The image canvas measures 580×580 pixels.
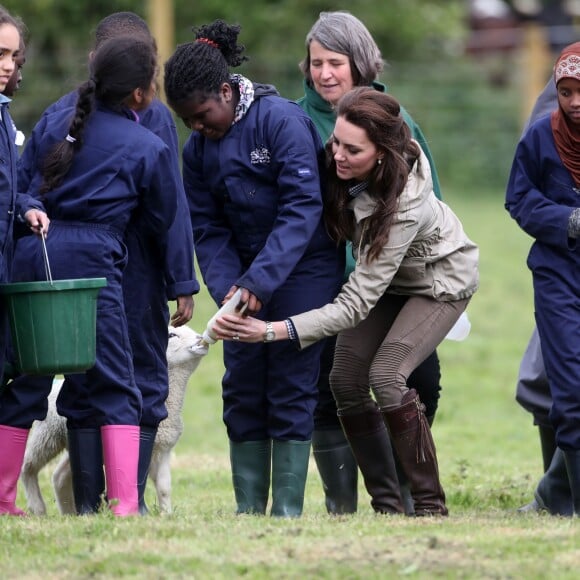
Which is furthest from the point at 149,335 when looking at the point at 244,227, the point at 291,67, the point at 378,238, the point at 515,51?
the point at 515,51

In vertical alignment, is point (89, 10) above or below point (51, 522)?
above

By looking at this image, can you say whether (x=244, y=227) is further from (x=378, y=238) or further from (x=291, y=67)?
(x=291, y=67)

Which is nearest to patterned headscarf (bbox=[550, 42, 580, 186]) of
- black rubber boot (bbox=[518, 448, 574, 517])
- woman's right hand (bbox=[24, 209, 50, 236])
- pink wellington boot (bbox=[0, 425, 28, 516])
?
black rubber boot (bbox=[518, 448, 574, 517])

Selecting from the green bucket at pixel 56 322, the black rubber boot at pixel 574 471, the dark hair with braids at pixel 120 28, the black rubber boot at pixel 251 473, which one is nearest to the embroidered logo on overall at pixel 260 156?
the dark hair with braids at pixel 120 28

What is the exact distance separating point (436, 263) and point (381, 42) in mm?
21010

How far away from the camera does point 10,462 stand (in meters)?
A: 5.72

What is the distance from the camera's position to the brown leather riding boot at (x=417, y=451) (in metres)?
5.77

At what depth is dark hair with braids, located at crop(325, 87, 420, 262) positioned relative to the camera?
5652 millimetres

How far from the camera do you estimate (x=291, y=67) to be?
23344 mm

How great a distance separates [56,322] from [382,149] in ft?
5.10

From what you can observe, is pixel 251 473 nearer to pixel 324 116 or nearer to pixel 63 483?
pixel 63 483

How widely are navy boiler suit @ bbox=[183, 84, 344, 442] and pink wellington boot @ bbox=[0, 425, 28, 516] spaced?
36.1 inches

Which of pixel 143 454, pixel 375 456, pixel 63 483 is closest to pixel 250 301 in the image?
pixel 143 454

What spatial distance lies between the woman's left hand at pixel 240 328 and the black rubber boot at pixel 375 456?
0.72 meters
